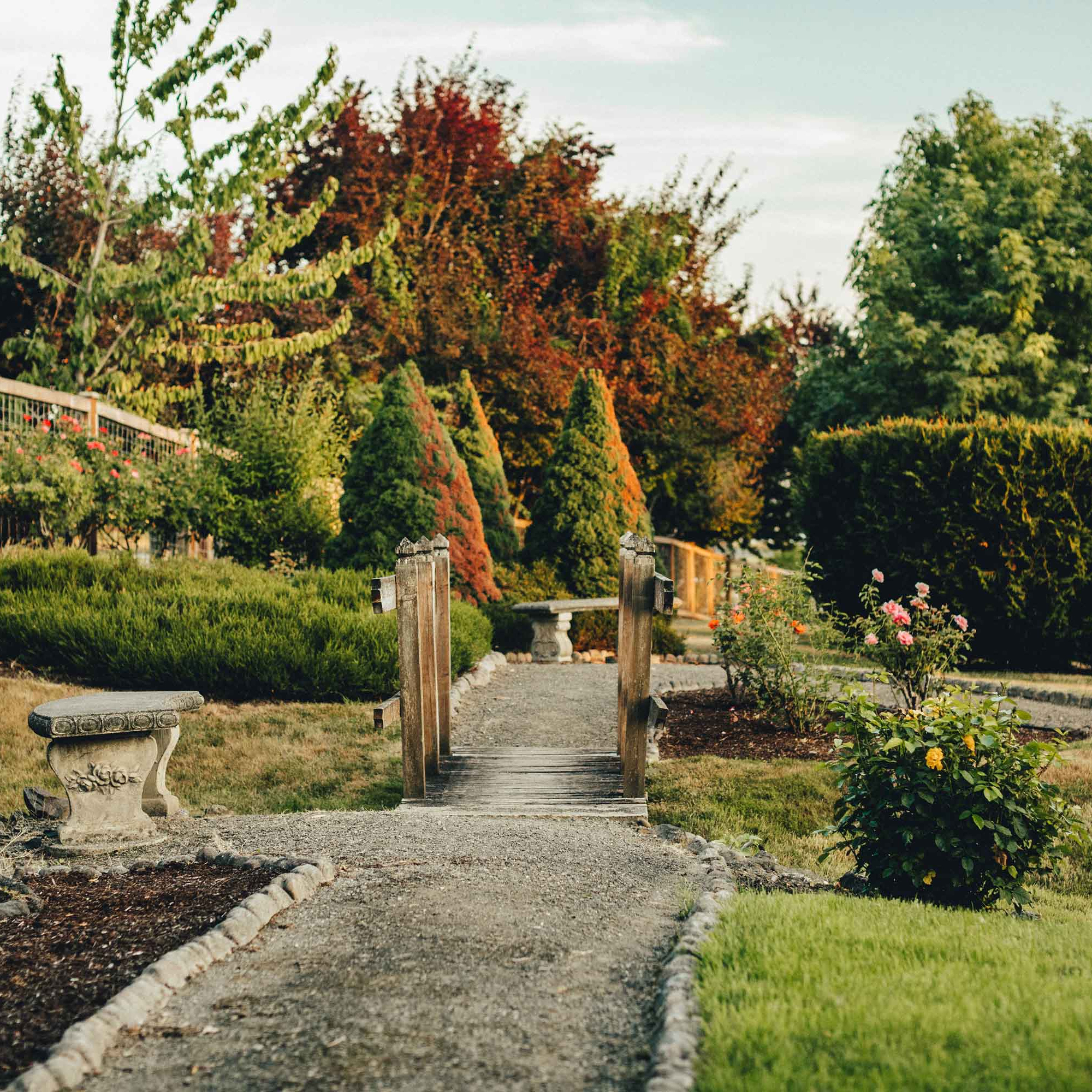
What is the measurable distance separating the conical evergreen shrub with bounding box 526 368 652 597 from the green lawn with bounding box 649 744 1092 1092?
944 cm

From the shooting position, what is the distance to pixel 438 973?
3.45 meters

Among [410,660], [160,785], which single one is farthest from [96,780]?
[410,660]

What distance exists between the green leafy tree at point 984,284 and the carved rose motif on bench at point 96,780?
59.4 ft

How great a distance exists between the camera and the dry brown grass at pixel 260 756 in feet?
24.1

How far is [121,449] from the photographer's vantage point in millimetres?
15141

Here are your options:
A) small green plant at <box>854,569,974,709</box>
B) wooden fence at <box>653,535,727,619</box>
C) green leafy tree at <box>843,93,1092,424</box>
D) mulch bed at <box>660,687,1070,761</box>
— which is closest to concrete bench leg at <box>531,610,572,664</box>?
mulch bed at <box>660,687,1070,761</box>

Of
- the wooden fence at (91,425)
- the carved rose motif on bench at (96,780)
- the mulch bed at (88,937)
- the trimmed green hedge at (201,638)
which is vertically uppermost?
the wooden fence at (91,425)

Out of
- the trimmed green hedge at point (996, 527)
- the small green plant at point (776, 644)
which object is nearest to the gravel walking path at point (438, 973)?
the small green plant at point (776, 644)

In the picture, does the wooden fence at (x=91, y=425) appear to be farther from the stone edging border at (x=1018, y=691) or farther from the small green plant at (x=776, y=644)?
the stone edging border at (x=1018, y=691)

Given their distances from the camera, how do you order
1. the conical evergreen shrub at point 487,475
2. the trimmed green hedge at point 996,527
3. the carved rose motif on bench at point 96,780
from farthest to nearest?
the conical evergreen shrub at point 487,475
the trimmed green hedge at point 996,527
the carved rose motif on bench at point 96,780

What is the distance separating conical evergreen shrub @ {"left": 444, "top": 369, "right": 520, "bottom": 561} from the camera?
15164mm

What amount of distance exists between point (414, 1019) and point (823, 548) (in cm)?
1215

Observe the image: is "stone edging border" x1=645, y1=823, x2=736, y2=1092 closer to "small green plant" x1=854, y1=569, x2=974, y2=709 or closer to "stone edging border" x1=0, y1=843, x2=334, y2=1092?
"stone edging border" x1=0, y1=843, x2=334, y2=1092

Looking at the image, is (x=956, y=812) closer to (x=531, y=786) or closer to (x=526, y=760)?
(x=531, y=786)
